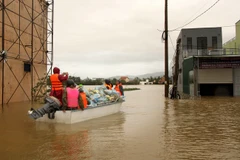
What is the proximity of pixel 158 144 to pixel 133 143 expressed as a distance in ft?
1.98

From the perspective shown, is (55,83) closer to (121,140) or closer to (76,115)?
(76,115)

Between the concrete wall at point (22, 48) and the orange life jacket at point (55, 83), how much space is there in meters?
9.80

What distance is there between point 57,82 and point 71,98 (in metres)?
0.77

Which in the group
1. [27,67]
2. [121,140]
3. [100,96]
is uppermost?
[27,67]

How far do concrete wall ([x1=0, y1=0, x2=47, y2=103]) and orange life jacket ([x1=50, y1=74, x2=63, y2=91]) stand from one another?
980cm

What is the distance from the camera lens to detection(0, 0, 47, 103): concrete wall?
63.4ft

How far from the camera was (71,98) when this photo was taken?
32.6 feet

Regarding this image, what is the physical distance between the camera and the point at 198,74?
87.0 feet

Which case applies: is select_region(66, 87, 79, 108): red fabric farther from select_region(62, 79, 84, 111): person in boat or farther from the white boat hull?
the white boat hull

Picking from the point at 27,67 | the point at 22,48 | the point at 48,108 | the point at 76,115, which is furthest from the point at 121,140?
the point at 27,67

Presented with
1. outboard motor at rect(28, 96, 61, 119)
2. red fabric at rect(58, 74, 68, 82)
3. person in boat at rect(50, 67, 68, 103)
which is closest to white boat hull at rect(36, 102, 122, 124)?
outboard motor at rect(28, 96, 61, 119)

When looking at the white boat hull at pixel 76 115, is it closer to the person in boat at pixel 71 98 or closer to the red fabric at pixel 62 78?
the person in boat at pixel 71 98

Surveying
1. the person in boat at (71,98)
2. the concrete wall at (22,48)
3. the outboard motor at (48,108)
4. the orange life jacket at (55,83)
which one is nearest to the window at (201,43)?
the concrete wall at (22,48)

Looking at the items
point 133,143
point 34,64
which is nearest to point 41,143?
point 133,143
